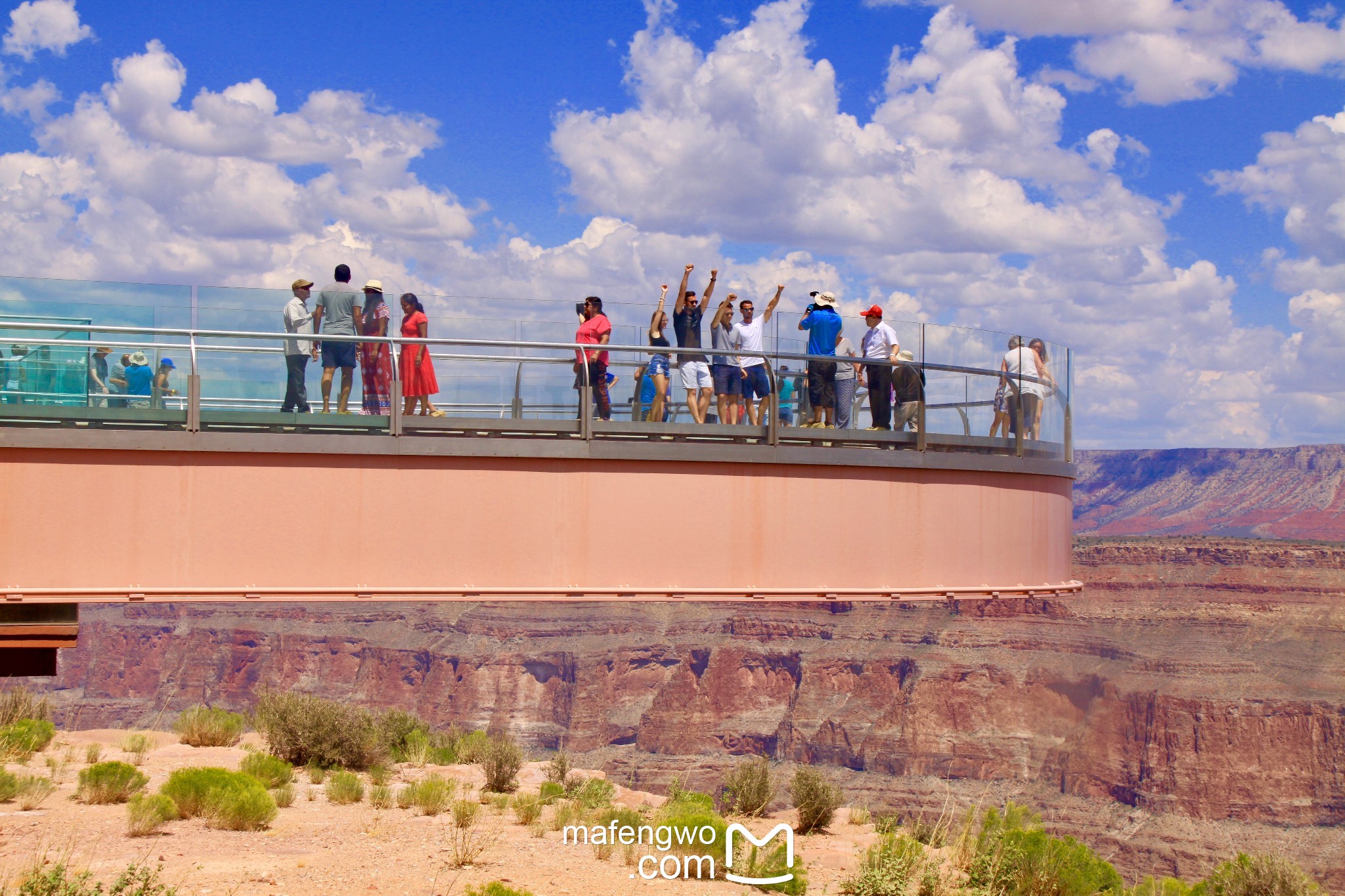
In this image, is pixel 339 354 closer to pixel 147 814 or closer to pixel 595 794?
pixel 147 814

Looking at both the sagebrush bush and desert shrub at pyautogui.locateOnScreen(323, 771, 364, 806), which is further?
desert shrub at pyautogui.locateOnScreen(323, 771, 364, 806)

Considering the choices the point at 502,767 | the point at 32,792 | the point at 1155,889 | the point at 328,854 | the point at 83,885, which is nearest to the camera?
the point at 83,885

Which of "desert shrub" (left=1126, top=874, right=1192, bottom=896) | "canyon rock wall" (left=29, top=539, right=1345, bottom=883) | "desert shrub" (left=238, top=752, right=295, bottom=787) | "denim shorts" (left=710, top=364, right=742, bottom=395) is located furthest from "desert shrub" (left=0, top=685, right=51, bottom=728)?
"canyon rock wall" (left=29, top=539, right=1345, bottom=883)

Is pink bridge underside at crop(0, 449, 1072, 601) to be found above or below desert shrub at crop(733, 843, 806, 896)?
above

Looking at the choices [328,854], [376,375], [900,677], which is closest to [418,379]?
[376,375]

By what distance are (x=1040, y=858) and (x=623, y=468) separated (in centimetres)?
1253

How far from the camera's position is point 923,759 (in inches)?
4631

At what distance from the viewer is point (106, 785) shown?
1959 centimetres

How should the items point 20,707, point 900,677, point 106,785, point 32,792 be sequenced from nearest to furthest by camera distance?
1. point 32,792
2. point 106,785
3. point 20,707
4. point 900,677

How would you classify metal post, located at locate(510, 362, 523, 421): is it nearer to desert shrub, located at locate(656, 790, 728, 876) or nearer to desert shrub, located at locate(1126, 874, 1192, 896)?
desert shrub, located at locate(656, 790, 728, 876)

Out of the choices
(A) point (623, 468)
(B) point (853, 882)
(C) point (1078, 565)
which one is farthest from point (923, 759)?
(A) point (623, 468)

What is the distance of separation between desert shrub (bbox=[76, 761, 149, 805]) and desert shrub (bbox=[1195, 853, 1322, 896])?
20.3 m

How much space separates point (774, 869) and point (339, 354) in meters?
11.2

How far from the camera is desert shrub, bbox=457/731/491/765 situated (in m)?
Answer: 29.7
